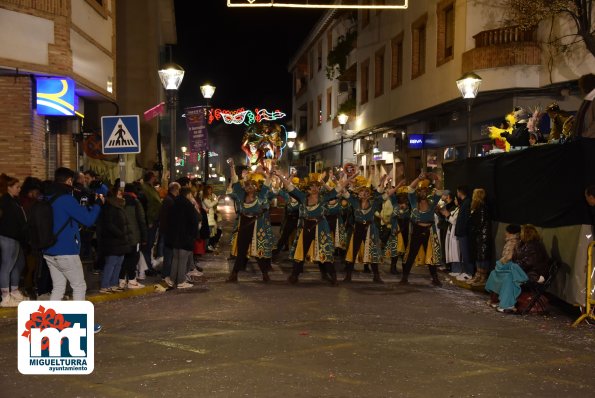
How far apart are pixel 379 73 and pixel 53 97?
18603 mm

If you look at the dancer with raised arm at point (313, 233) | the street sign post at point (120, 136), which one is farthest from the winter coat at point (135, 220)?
the dancer with raised arm at point (313, 233)

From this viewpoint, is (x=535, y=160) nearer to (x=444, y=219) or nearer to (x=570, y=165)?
(x=570, y=165)

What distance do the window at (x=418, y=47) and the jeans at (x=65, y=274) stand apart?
62.4 feet

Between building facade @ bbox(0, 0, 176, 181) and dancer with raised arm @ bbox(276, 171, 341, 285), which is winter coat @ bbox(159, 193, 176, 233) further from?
building facade @ bbox(0, 0, 176, 181)

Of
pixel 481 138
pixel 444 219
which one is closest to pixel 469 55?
pixel 481 138

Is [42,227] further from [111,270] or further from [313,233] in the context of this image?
[313,233]

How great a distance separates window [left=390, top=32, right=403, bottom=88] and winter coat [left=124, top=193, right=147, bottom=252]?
59.4 feet

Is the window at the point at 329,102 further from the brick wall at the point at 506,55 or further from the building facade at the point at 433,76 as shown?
the brick wall at the point at 506,55

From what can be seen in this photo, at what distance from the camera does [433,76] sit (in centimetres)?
2398

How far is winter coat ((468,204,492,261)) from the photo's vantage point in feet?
41.4

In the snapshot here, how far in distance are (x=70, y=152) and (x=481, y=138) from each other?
12467 mm

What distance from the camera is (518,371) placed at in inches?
268

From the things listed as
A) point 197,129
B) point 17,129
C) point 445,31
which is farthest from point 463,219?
point 445,31

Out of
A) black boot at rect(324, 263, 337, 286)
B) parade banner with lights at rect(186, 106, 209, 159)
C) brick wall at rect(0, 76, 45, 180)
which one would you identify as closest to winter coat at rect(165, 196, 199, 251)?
black boot at rect(324, 263, 337, 286)
